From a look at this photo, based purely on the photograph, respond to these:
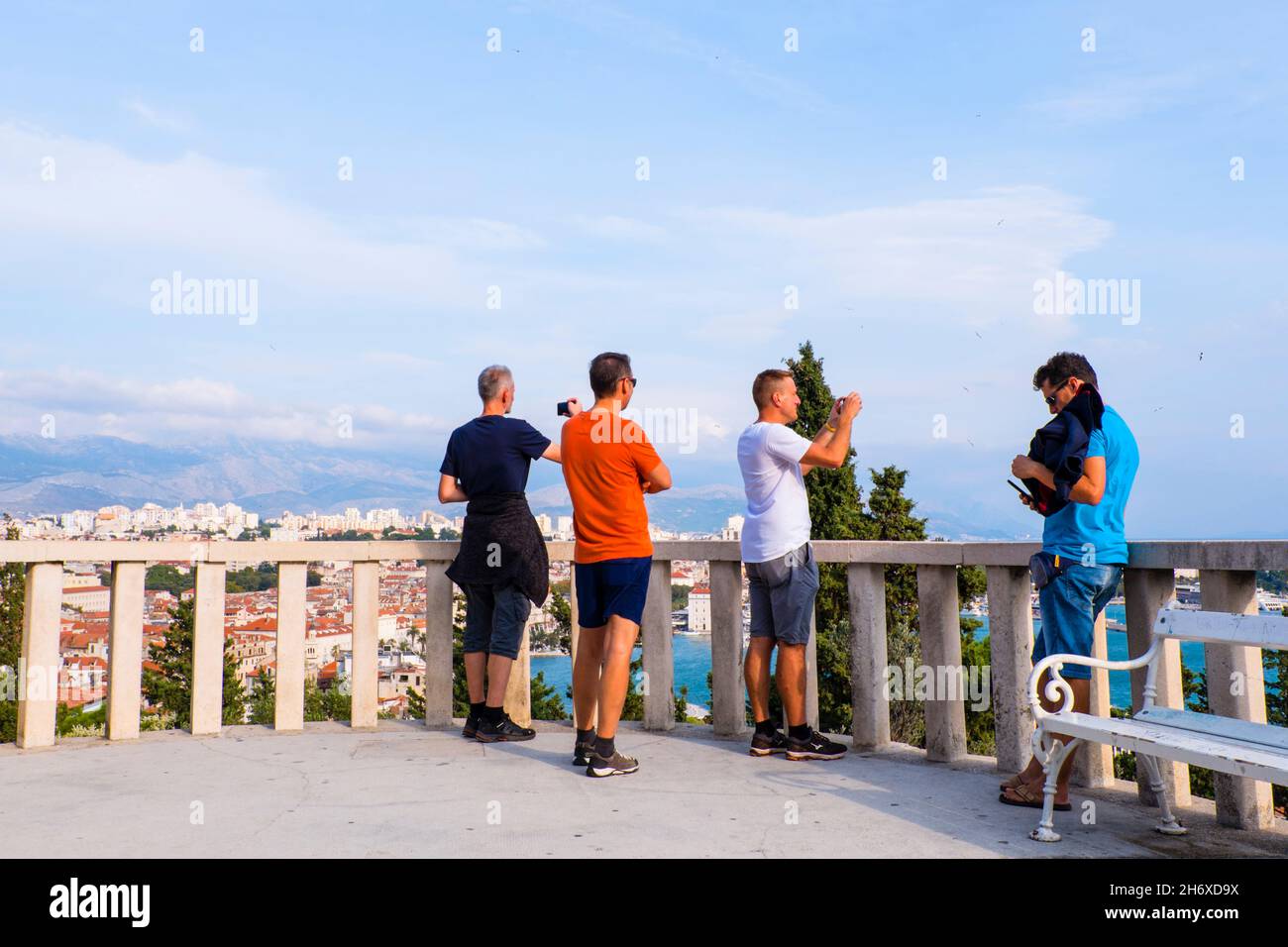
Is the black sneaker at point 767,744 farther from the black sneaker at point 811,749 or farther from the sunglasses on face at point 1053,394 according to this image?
Answer: the sunglasses on face at point 1053,394

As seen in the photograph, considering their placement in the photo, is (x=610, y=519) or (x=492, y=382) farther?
(x=492, y=382)

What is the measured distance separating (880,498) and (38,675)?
3338 cm

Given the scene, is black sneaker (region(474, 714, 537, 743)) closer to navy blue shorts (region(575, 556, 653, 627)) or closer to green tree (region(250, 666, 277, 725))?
navy blue shorts (region(575, 556, 653, 627))

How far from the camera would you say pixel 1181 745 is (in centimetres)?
324

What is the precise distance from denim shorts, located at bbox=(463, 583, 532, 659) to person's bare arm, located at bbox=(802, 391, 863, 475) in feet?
6.33

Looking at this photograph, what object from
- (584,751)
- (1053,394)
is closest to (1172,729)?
(1053,394)

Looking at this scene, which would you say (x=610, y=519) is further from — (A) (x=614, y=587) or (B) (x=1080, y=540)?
(B) (x=1080, y=540)

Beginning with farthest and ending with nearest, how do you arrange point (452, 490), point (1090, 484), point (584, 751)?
point (452, 490) → point (584, 751) → point (1090, 484)

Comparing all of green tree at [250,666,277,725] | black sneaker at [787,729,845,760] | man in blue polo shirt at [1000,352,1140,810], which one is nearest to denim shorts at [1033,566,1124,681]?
man in blue polo shirt at [1000,352,1140,810]

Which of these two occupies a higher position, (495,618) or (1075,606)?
(1075,606)

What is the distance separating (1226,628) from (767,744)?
2430 millimetres

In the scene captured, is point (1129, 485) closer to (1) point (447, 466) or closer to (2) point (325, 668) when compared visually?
(1) point (447, 466)

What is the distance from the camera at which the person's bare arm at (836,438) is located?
454 cm
